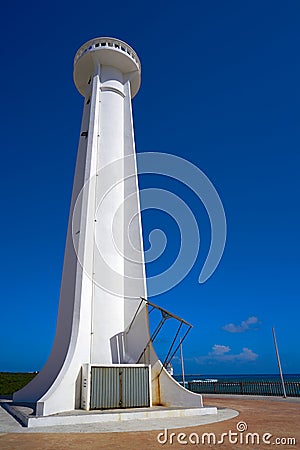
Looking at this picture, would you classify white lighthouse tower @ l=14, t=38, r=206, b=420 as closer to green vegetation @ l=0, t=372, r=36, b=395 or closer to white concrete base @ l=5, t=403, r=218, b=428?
white concrete base @ l=5, t=403, r=218, b=428

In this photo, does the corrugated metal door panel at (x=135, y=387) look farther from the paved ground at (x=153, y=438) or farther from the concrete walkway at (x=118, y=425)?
the paved ground at (x=153, y=438)

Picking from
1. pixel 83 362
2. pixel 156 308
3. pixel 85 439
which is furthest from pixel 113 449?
pixel 156 308

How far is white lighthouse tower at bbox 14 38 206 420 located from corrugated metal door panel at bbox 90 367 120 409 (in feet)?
0.12

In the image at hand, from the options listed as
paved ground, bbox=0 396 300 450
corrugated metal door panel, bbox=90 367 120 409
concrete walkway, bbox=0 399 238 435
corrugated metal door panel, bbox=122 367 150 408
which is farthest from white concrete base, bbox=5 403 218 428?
corrugated metal door panel, bbox=122 367 150 408

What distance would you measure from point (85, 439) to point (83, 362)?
6291 millimetres

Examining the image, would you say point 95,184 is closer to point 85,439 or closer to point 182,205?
Answer: point 182,205

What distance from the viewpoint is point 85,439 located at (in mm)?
8398

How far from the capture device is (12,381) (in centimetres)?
2650

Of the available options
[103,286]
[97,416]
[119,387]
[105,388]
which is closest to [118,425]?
[97,416]

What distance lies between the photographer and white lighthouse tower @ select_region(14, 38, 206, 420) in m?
13.9

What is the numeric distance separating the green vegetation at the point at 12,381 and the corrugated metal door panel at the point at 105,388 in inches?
595

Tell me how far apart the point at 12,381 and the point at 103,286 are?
15542 millimetres

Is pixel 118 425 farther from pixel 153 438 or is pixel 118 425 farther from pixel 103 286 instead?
pixel 103 286

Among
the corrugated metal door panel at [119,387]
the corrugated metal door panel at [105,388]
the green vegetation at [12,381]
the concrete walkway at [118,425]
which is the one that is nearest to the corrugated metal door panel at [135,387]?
the corrugated metal door panel at [119,387]
